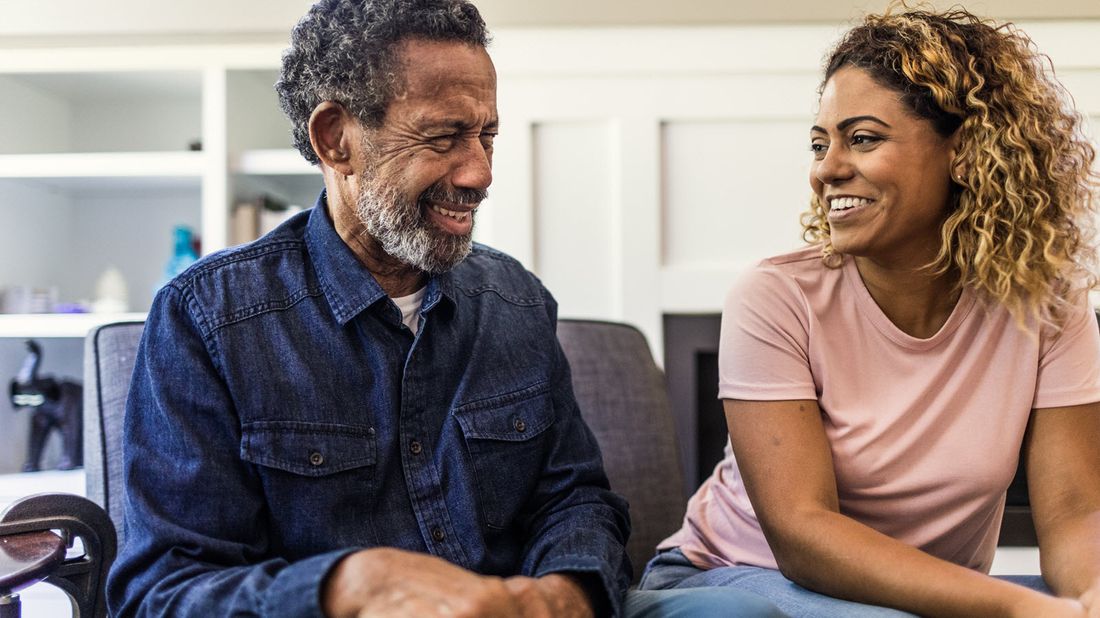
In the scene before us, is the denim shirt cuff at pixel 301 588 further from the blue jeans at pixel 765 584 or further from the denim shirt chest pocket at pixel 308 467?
the blue jeans at pixel 765 584

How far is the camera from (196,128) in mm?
2881

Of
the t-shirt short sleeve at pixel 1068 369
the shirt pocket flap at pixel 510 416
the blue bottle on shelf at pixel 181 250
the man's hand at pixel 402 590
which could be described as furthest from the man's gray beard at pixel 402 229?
the blue bottle on shelf at pixel 181 250

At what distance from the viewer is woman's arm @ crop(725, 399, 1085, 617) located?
1074 mm

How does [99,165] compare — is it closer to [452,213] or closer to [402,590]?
[452,213]

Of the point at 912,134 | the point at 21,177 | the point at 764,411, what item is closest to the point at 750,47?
the point at 912,134

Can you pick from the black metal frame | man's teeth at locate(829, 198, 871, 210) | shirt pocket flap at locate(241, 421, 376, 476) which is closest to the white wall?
man's teeth at locate(829, 198, 871, 210)

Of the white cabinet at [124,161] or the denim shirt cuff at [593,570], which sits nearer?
the denim shirt cuff at [593,570]

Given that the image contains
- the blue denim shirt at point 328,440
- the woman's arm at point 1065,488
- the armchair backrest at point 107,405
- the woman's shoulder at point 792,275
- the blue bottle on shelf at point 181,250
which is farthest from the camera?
the blue bottle on shelf at point 181,250

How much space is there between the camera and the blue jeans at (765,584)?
1.12 metres

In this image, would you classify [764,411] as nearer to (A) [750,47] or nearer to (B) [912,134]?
(B) [912,134]

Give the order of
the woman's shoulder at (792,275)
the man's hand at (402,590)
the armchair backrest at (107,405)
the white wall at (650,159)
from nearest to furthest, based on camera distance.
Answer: the man's hand at (402,590) → the woman's shoulder at (792,275) → the armchair backrest at (107,405) → the white wall at (650,159)

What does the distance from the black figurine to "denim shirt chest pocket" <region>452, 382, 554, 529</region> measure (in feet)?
5.82

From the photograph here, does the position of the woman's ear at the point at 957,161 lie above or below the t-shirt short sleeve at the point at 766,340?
above

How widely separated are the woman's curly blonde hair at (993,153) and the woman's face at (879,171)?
Result: 19 millimetres
